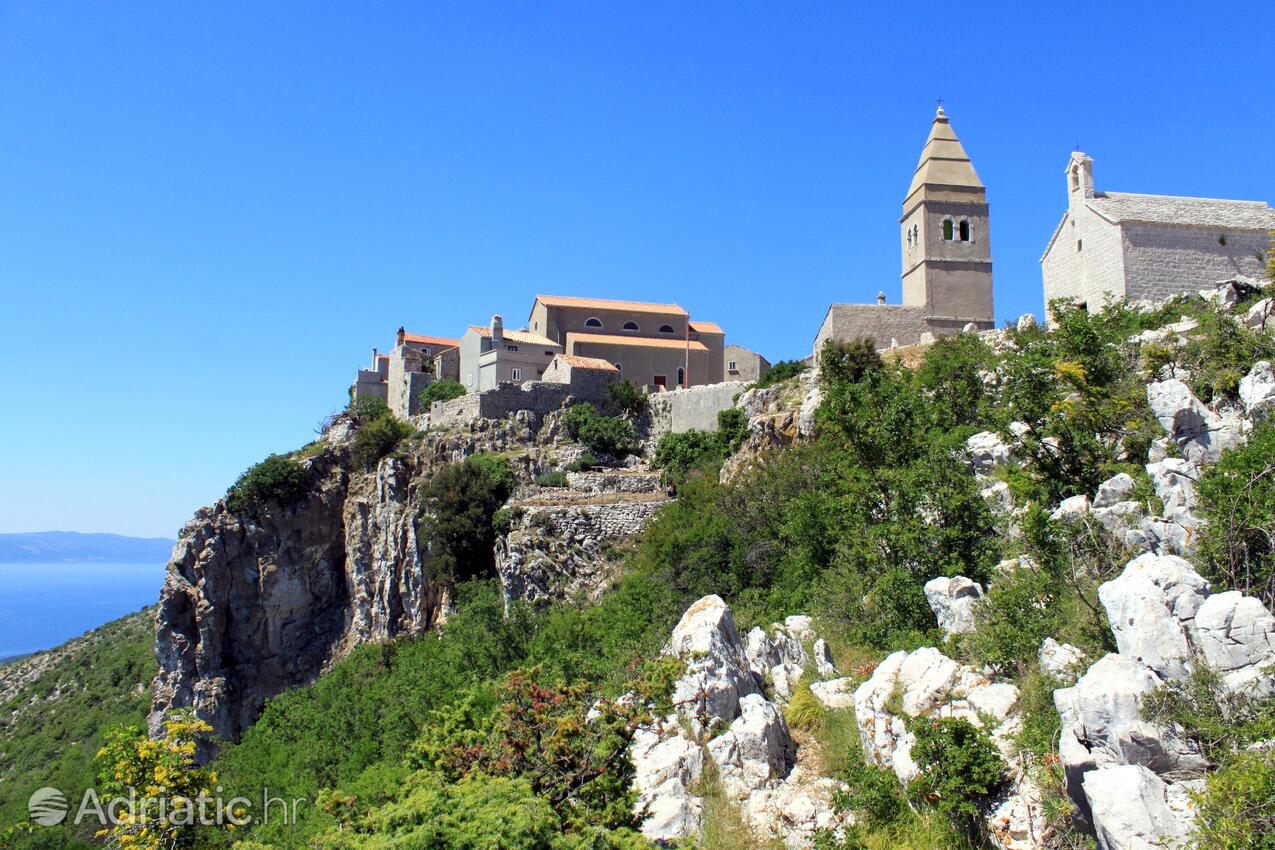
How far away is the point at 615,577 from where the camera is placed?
83.9 ft

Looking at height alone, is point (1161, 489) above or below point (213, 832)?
above

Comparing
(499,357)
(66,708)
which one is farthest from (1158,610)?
(66,708)

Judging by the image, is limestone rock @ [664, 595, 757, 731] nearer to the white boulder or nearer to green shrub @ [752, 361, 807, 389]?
the white boulder

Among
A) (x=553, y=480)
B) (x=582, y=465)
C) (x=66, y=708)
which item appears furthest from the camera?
(x=66, y=708)

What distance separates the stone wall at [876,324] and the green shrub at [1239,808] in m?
22.3

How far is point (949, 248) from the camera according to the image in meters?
30.5

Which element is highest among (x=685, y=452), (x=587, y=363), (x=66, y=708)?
(x=587, y=363)

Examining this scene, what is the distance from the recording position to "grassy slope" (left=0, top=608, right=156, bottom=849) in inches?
1451

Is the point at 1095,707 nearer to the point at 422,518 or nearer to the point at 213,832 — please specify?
the point at 213,832

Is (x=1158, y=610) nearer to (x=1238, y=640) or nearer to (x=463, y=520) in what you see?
(x=1238, y=640)

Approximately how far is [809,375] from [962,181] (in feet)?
31.7

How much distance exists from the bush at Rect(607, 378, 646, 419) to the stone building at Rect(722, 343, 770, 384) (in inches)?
298

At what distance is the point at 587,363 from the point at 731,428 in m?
9.65

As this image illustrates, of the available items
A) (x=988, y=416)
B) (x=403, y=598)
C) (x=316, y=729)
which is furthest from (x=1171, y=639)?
(x=403, y=598)
